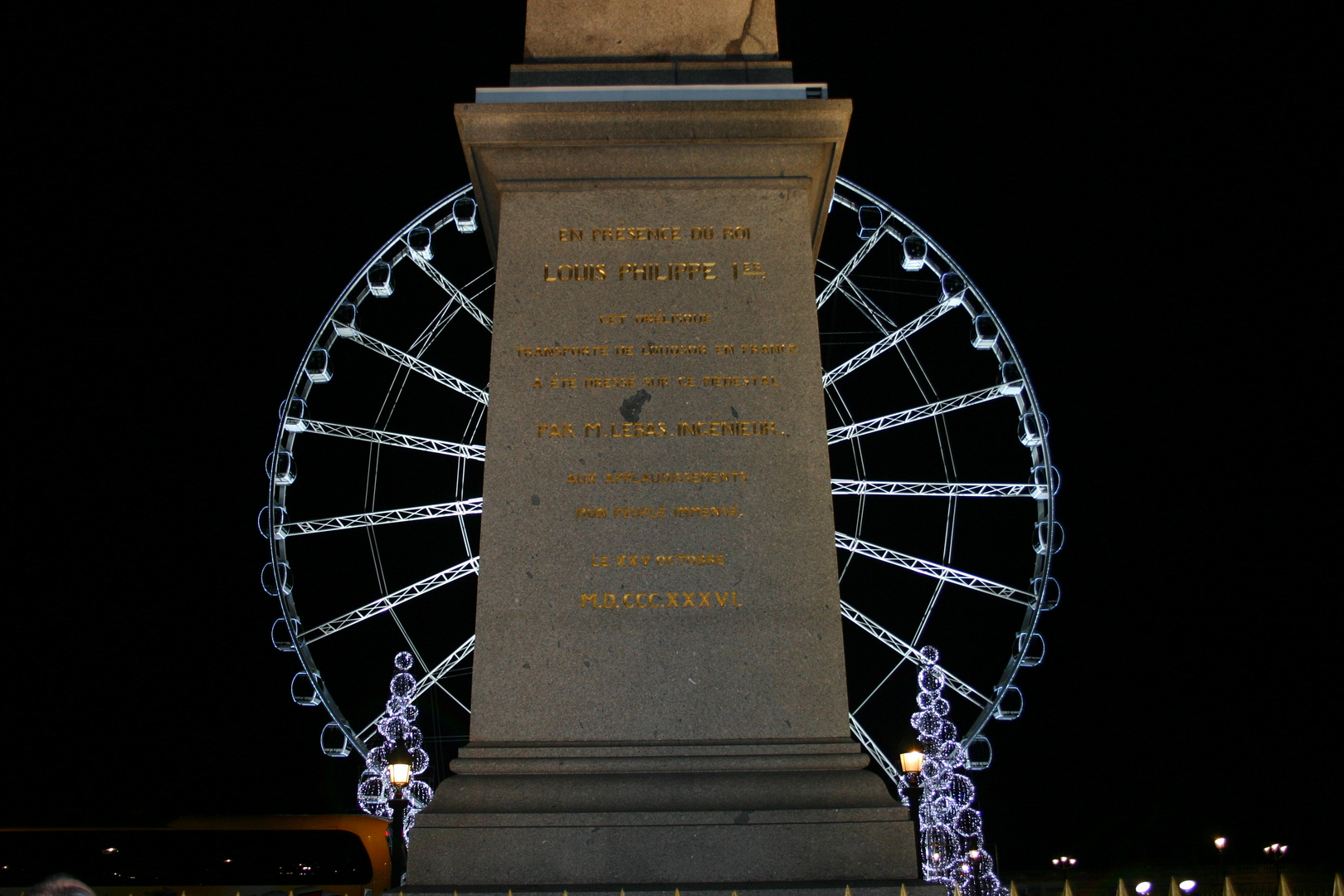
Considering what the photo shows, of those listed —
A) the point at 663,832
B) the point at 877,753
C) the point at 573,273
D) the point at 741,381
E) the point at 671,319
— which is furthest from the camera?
the point at 877,753

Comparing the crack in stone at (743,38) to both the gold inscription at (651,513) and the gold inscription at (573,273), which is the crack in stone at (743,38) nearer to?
the gold inscription at (573,273)

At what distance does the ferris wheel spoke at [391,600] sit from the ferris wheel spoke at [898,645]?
6.46 metres

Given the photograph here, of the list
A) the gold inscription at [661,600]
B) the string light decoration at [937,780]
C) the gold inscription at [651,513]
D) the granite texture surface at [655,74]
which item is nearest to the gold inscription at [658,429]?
the gold inscription at [651,513]

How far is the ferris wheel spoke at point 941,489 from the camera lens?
1988cm

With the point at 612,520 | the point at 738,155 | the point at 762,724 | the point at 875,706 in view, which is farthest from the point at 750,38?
the point at 875,706

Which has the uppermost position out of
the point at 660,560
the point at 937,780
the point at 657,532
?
the point at 657,532

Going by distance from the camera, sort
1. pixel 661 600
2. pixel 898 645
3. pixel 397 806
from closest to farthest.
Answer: pixel 661 600
pixel 397 806
pixel 898 645

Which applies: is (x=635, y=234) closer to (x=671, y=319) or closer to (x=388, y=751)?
(x=671, y=319)

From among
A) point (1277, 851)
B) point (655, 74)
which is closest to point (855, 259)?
point (655, 74)

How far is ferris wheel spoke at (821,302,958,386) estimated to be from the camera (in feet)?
66.5

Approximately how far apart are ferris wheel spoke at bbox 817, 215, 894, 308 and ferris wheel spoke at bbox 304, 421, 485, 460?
6.87m

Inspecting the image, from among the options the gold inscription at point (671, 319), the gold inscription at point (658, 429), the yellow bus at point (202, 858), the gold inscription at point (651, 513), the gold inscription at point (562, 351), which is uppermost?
the gold inscription at point (671, 319)

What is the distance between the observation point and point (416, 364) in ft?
66.8

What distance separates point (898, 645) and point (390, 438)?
31.8 feet
